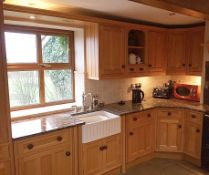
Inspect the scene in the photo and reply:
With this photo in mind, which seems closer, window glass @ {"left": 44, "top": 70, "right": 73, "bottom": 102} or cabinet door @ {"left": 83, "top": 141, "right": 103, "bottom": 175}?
cabinet door @ {"left": 83, "top": 141, "right": 103, "bottom": 175}

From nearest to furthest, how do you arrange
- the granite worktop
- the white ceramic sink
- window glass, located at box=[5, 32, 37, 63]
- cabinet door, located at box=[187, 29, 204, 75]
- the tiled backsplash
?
the granite worktop → the white ceramic sink → window glass, located at box=[5, 32, 37, 63] → the tiled backsplash → cabinet door, located at box=[187, 29, 204, 75]

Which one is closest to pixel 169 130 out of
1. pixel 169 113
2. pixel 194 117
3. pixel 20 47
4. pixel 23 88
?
pixel 169 113

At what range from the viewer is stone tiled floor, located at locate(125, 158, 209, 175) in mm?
2982

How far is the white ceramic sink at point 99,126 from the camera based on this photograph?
2502 mm

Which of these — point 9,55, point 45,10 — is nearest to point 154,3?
point 45,10

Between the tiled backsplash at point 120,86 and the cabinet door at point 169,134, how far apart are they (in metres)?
0.75

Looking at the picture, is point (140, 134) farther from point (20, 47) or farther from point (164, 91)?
point (20, 47)

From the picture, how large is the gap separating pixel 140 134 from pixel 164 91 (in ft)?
A: 3.71

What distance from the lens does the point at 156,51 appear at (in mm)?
3604

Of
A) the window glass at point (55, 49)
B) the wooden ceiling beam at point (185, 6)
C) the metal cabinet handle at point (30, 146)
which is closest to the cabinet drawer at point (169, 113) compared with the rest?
the wooden ceiling beam at point (185, 6)

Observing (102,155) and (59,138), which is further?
(102,155)

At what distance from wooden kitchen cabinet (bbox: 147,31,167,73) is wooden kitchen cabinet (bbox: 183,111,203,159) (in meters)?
0.98

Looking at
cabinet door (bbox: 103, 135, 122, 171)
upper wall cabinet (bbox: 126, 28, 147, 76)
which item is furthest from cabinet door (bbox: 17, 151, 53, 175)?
upper wall cabinet (bbox: 126, 28, 147, 76)

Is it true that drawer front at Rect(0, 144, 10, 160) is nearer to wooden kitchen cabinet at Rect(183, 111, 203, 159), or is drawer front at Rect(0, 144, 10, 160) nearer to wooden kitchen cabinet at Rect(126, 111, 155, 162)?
wooden kitchen cabinet at Rect(126, 111, 155, 162)
